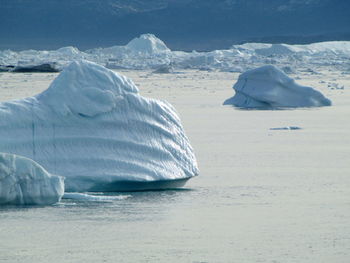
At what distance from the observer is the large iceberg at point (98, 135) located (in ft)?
20.9

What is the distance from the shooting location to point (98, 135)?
658cm

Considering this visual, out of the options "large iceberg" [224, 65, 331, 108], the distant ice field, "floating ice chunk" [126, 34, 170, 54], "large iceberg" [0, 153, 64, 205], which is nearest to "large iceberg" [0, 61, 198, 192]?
the distant ice field

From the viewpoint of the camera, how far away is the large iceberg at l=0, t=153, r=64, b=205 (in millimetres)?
5773

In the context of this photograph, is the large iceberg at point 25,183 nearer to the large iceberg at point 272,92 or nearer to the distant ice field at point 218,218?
Answer: the distant ice field at point 218,218

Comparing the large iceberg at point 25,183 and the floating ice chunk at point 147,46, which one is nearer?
the large iceberg at point 25,183

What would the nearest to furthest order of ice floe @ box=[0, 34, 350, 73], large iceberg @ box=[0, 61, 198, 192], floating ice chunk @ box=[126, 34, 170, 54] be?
large iceberg @ box=[0, 61, 198, 192] < ice floe @ box=[0, 34, 350, 73] < floating ice chunk @ box=[126, 34, 170, 54]

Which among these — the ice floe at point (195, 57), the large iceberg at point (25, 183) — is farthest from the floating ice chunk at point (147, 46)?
the large iceberg at point (25, 183)

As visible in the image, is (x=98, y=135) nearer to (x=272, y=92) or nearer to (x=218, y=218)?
(x=218, y=218)

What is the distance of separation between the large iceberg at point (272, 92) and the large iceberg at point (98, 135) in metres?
8.17

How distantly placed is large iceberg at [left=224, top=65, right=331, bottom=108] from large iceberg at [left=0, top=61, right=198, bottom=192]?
817 cm

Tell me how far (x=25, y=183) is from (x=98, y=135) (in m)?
→ 0.89

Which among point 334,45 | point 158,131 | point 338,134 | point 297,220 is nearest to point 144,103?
point 158,131

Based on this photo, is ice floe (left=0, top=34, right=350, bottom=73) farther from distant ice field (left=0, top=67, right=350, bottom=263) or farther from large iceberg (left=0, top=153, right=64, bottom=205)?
large iceberg (left=0, top=153, right=64, bottom=205)

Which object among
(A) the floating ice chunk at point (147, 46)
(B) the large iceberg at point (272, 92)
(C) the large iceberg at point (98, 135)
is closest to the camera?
(C) the large iceberg at point (98, 135)
